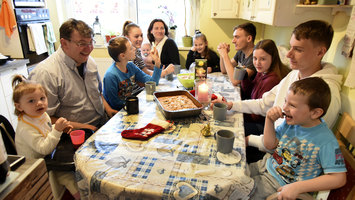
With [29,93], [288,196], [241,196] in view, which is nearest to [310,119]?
[288,196]

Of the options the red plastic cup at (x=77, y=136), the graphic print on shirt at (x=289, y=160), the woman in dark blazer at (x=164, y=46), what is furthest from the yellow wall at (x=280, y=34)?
the red plastic cup at (x=77, y=136)

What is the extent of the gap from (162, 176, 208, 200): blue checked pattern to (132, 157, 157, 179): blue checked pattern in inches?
4.2

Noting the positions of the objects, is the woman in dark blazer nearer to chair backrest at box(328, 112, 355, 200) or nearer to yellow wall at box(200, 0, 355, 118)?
yellow wall at box(200, 0, 355, 118)

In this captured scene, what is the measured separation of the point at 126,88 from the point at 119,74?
0.14 meters

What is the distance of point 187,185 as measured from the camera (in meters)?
Answer: 0.89

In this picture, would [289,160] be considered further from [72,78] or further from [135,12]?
[135,12]

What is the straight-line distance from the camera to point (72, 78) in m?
1.70

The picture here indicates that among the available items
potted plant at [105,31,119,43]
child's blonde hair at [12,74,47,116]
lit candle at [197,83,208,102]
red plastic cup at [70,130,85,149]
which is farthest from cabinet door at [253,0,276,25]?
potted plant at [105,31,119,43]

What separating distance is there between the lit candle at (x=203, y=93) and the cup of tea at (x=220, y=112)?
0.58 feet

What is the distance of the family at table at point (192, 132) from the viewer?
3.06ft

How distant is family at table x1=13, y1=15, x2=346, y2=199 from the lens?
93 cm

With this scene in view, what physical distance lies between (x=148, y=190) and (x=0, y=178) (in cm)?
47

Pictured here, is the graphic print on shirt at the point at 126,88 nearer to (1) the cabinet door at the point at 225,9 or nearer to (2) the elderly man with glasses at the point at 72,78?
(2) the elderly man with glasses at the point at 72,78

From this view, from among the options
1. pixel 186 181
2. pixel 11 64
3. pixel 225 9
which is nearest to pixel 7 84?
pixel 11 64
